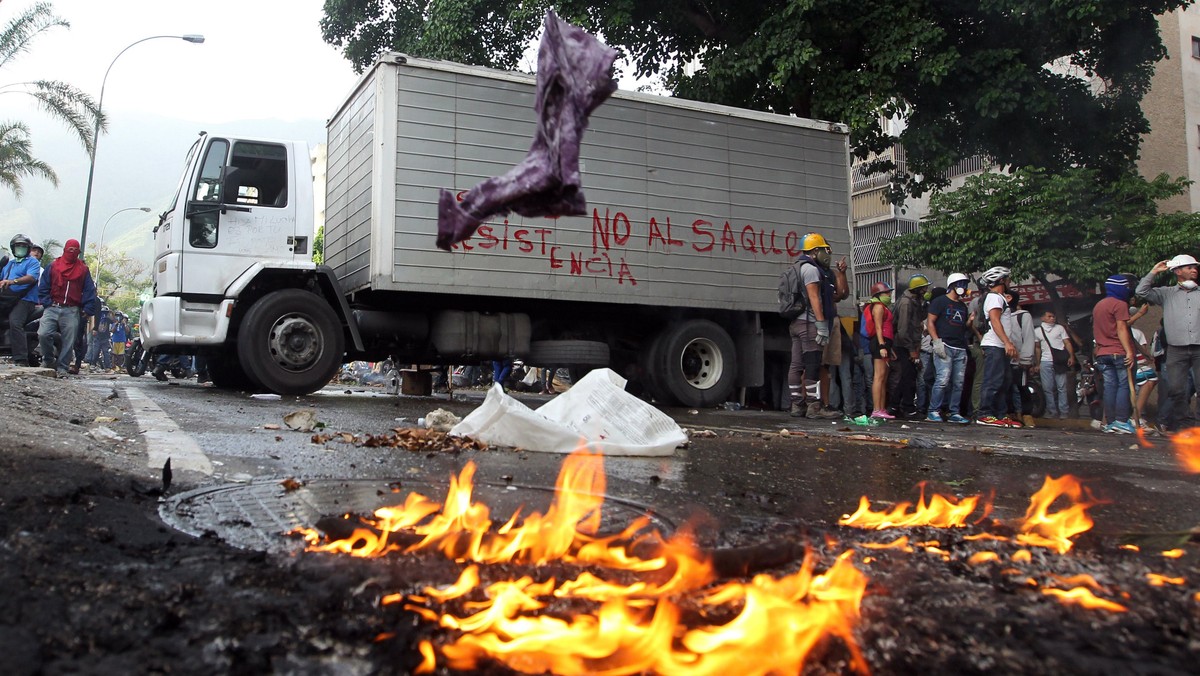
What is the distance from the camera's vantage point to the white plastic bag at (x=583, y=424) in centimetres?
465

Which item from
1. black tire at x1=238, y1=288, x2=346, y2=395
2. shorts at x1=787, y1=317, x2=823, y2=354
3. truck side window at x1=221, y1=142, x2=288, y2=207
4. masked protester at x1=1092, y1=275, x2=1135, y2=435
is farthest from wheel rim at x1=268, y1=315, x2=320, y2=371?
masked protester at x1=1092, y1=275, x2=1135, y2=435

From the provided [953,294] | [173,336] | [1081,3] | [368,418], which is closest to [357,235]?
[173,336]

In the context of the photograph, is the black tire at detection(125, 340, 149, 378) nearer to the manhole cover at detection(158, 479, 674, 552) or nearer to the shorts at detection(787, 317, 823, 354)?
the shorts at detection(787, 317, 823, 354)

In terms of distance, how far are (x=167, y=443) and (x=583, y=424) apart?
6.80 ft

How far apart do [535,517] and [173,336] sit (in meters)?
7.04

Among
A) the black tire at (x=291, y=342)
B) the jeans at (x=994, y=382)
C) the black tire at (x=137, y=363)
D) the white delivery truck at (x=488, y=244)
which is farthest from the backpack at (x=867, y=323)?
the black tire at (x=137, y=363)

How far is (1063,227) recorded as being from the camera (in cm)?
1563

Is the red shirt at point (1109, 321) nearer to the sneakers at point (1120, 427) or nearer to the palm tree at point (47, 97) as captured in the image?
the sneakers at point (1120, 427)

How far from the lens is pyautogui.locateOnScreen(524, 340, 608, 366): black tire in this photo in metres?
9.98

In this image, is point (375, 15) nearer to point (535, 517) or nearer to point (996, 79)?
point (996, 79)

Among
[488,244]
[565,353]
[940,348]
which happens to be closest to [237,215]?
[488,244]

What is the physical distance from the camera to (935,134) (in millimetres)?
13508

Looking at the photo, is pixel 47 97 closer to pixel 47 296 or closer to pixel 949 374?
pixel 47 296

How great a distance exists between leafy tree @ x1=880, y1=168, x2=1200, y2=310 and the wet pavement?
30.5 ft
